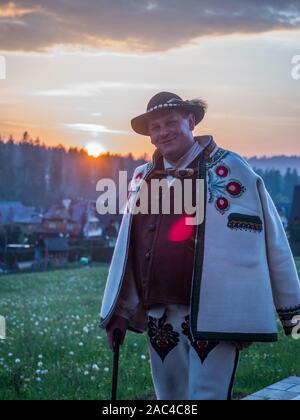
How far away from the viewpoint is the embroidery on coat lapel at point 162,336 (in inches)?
129

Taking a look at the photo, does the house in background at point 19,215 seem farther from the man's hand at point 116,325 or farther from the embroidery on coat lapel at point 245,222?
the embroidery on coat lapel at point 245,222

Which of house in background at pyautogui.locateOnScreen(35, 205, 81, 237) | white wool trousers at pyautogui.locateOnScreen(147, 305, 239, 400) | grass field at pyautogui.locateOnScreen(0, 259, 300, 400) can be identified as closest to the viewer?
white wool trousers at pyautogui.locateOnScreen(147, 305, 239, 400)

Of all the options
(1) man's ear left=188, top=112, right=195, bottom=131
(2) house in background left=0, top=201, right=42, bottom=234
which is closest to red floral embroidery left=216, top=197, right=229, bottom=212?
(1) man's ear left=188, top=112, right=195, bottom=131

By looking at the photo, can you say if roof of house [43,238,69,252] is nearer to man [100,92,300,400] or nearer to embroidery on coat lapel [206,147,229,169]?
man [100,92,300,400]

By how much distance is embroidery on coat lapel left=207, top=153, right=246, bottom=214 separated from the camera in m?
3.24

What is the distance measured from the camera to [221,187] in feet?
10.7

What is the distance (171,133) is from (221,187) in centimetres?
31

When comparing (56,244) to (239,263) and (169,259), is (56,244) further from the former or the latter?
(239,263)

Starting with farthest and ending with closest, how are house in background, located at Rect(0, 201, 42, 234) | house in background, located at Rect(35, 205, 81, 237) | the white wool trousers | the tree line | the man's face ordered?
house in background, located at Rect(35, 205, 81, 237) → house in background, located at Rect(0, 201, 42, 234) → the tree line → the man's face → the white wool trousers

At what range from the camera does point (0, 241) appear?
578 centimetres

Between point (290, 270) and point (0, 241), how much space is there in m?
3.06

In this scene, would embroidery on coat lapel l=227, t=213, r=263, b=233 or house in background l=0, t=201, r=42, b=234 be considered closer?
embroidery on coat lapel l=227, t=213, r=263, b=233

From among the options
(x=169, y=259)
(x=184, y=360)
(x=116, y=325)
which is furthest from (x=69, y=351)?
(x=169, y=259)
